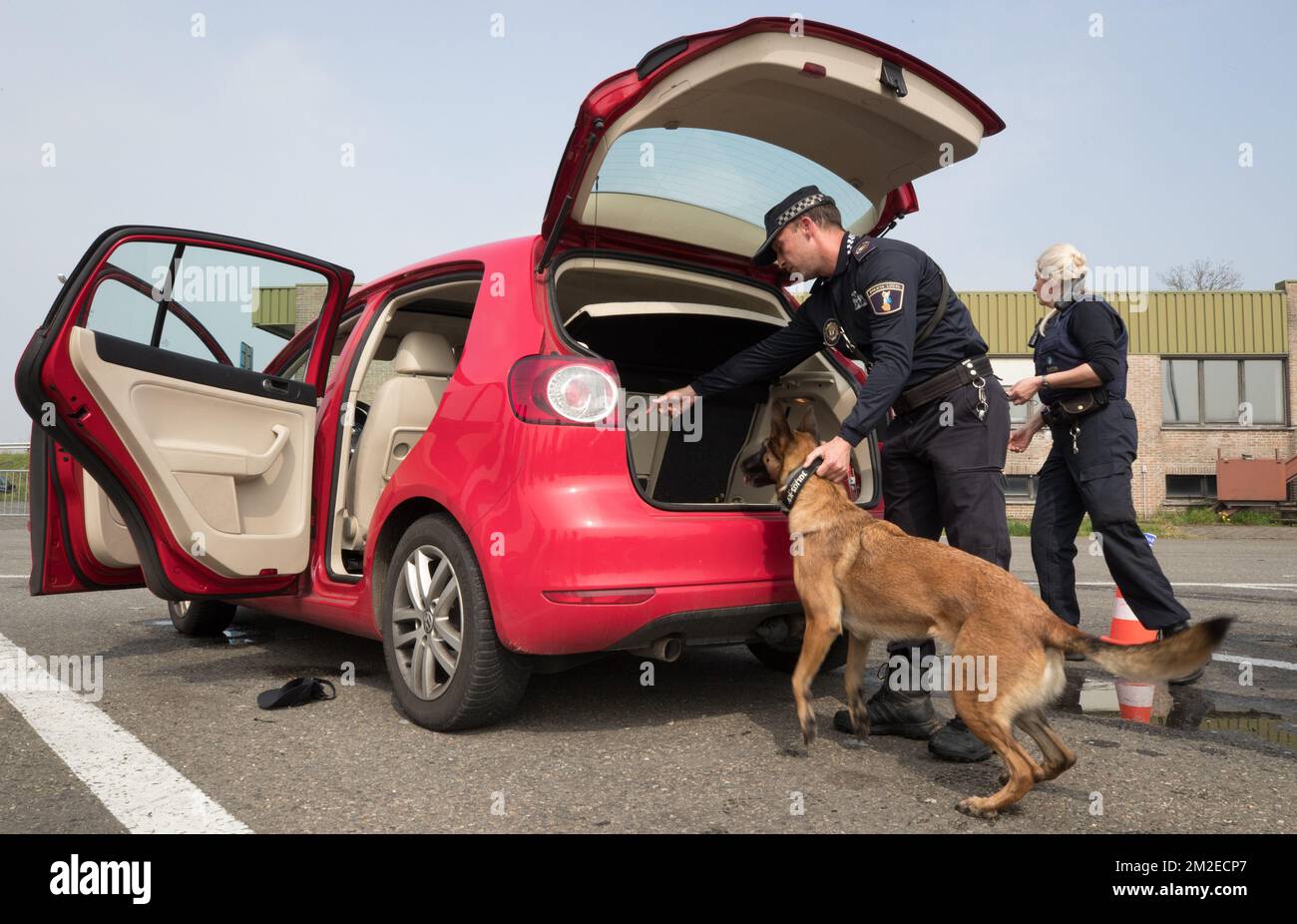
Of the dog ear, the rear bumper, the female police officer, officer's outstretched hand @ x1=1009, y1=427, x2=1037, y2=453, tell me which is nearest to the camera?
the rear bumper

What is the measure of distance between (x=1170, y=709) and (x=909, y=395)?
1.73m

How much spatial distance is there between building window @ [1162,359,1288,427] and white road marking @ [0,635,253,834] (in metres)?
28.0

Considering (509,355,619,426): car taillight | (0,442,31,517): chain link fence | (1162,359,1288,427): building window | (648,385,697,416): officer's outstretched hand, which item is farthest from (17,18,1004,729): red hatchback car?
(1162,359,1288,427): building window

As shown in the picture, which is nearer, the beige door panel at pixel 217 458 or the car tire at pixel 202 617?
the beige door panel at pixel 217 458

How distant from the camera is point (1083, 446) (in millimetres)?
3957

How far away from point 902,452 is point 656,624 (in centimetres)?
120

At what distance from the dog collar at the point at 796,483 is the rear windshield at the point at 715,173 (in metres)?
1.11

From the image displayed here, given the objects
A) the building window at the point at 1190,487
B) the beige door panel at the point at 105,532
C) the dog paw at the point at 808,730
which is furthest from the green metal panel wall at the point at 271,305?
the building window at the point at 1190,487

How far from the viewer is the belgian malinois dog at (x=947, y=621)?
2.38 m

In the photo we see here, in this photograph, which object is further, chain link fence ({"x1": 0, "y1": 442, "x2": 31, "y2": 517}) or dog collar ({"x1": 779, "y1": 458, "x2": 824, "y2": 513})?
chain link fence ({"x1": 0, "y1": 442, "x2": 31, "y2": 517})

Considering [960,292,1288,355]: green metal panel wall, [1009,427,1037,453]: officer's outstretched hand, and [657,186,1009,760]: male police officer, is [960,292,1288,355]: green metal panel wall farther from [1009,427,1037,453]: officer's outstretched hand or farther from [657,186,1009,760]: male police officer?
[657,186,1009,760]: male police officer

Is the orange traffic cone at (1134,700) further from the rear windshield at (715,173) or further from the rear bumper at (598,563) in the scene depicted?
the rear windshield at (715,173)

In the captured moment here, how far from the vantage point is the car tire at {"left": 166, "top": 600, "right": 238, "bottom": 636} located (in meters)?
4.95
